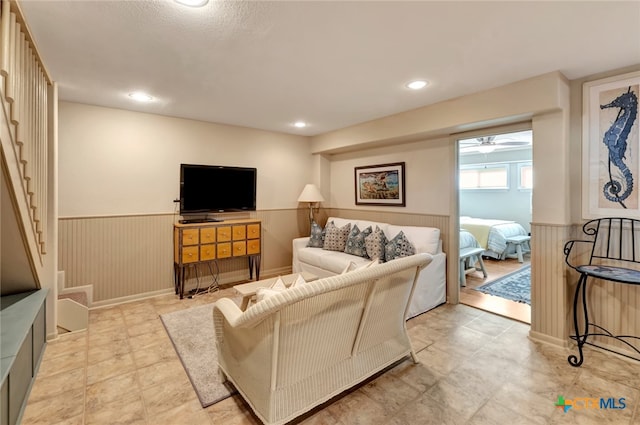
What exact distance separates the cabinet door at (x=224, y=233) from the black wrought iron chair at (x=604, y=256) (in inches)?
143

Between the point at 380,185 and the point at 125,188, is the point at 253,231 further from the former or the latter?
the point at 380,185

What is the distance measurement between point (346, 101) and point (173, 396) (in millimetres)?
3022

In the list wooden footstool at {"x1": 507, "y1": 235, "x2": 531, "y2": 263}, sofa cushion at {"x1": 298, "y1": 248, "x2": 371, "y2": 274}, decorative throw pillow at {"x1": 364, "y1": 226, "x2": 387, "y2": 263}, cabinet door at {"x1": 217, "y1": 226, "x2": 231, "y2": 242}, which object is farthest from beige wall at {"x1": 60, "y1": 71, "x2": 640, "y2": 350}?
wooden footstool at {"x1": 507, "y1": 235, "x2": 531, "y2": 263}

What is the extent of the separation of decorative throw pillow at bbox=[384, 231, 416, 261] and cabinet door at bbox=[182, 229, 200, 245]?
2.36m

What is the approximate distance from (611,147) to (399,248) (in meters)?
2.01

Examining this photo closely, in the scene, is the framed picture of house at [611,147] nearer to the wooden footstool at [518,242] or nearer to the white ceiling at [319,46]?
the white ceiling at [319,46]

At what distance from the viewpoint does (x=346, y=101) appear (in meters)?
3.25

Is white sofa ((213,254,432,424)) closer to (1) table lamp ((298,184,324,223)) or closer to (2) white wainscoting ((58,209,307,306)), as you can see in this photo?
(2) white wainscoting ((58,209,307,306))

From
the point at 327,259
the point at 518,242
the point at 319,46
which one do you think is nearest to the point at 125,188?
the point at 327,259

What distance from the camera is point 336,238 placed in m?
4.23

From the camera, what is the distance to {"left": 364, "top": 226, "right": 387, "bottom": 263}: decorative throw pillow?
361cm

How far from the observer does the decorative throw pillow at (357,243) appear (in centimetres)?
386

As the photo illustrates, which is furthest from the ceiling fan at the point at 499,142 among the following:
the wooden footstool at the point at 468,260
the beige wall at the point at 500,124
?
the beige wall at the point at 500,124

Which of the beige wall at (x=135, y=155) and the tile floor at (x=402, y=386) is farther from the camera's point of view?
the beige wall at (x=135, y=155)
